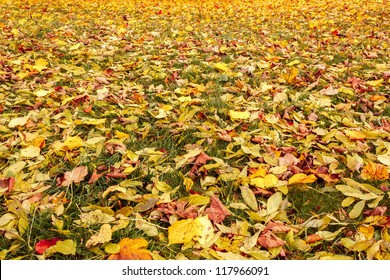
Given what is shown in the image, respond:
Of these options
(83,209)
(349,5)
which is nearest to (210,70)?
(83,209)

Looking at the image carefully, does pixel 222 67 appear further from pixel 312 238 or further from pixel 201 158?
pixel 312 238

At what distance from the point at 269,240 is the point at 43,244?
110 centimetres

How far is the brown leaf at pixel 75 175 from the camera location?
83.1 inches

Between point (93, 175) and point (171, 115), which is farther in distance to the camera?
point (171, 115)

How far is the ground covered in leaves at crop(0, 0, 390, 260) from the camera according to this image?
5.85 feet

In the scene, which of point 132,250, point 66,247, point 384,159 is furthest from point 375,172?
point 66,247

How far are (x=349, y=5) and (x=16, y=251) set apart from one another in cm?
816

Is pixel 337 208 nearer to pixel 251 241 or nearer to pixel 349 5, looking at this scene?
pixel 251 241

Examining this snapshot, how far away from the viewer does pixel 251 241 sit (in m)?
1.76

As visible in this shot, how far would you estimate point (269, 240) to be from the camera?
1.74 metres

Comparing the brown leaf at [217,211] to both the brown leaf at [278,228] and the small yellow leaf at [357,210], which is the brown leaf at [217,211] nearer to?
the brown leaf at [278,228]

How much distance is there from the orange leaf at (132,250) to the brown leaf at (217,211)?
38 cm

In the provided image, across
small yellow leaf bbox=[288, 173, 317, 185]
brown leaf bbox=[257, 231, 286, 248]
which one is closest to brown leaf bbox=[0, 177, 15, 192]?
brown leaf bbox=[257, 231, 286, 248]

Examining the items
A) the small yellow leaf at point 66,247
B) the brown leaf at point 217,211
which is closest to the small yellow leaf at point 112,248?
the small yellow leaf at point 66,247
